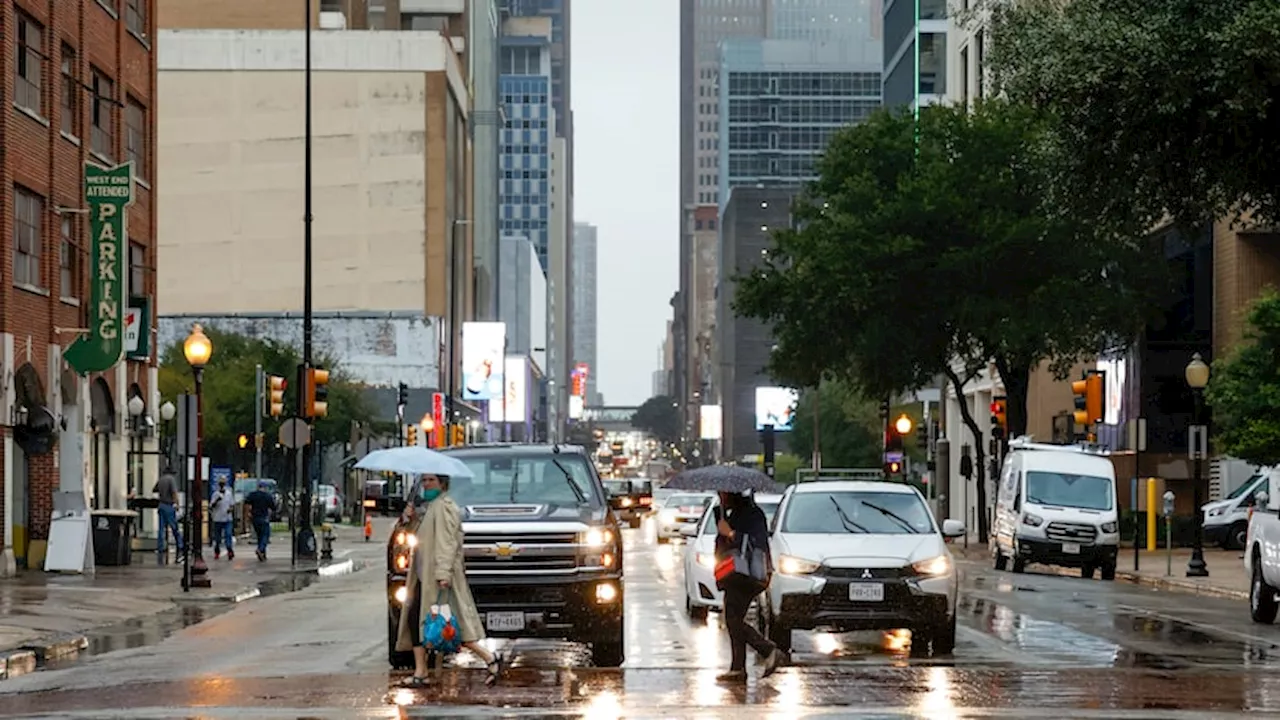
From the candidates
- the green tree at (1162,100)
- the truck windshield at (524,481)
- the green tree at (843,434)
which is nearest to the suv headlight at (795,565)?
the truck windshield at (524,481)

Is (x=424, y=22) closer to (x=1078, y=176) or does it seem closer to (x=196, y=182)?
(x=196, y=182)

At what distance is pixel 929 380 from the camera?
197ft

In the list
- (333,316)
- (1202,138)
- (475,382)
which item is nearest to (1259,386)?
(1202,138)

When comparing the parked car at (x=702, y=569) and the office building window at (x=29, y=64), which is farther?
the office building window at (x=29, y=64)

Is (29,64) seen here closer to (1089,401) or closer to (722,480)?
(1089,401)

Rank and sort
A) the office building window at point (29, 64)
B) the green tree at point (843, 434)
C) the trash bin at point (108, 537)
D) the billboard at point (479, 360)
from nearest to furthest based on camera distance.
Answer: the office building window at point (29, 64) → the trash bin at point (108, 537) → the green tree at point (843, 434) → the billboard at point (479, 360)

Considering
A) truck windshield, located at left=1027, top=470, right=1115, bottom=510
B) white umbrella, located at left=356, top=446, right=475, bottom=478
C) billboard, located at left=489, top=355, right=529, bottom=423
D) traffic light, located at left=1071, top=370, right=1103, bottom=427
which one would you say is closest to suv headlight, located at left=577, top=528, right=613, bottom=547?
white umbrella, located at left=356, top=446, right=475, bottom=478

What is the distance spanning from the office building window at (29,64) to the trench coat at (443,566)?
1008 inches

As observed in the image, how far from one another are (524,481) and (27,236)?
23.9m

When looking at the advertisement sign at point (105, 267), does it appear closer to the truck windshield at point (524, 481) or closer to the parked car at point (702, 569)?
the parked car at point (702, 569)

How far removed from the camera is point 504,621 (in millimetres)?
19500

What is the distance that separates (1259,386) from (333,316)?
257 feet

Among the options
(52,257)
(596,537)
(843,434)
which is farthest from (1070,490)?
(843,434)

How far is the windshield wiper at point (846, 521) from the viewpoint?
885 inches
